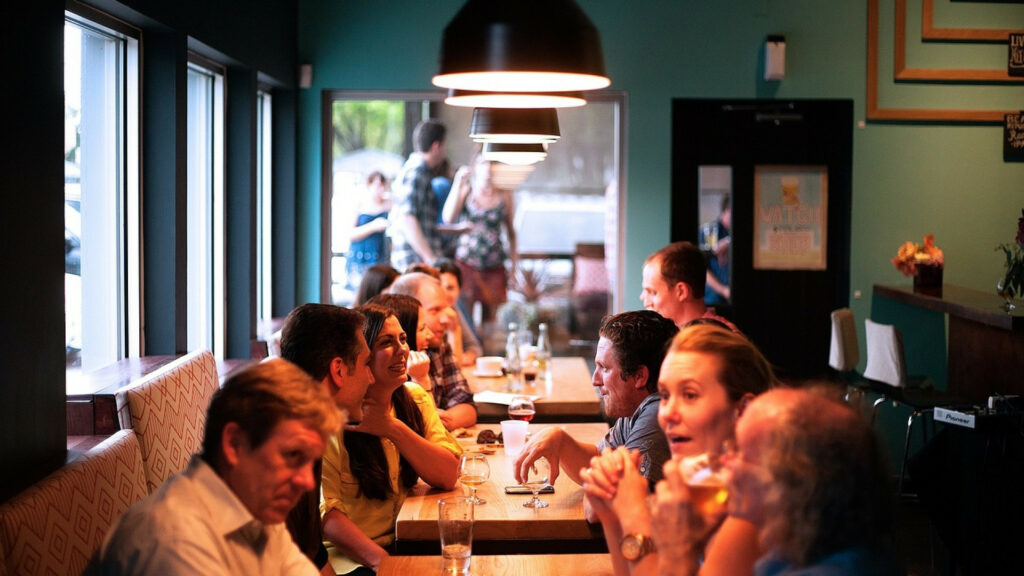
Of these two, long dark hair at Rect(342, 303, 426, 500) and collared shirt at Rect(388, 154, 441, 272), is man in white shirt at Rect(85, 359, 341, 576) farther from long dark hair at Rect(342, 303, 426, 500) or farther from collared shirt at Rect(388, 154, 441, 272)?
collared shirt at Rect(388, 154, 441, 272)

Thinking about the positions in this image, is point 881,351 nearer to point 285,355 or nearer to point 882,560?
point 285,355

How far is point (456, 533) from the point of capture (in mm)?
2533

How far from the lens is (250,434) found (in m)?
1.75

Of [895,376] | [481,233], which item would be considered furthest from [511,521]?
[481,233]

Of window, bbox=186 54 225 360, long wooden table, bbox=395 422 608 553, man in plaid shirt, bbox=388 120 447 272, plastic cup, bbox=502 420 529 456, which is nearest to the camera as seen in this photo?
long wooden table, bbox=395 422 608 553

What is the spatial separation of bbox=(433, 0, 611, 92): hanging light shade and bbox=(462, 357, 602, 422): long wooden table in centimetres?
257

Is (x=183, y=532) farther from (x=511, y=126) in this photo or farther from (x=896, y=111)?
(x=896, y=111)

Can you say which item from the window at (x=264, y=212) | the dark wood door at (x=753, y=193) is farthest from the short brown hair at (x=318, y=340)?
the dark wood door at (x=753, y=193)

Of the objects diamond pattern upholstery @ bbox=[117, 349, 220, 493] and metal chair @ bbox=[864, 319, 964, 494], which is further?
metal chair @ bbox=[864, 319, 964, 494]

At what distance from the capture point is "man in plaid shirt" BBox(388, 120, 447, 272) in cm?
783

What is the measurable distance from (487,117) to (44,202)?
159 cm

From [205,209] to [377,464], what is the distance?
2.88 metres

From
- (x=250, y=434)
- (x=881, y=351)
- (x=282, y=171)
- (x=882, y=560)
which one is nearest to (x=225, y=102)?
(x=282, y=171)

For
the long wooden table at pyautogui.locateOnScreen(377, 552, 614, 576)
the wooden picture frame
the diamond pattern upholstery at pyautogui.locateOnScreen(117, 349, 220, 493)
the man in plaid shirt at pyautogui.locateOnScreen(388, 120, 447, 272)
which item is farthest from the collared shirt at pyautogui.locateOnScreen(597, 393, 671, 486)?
the man in plaid shirt at pyautogui.locateOnScreen(388, 120, 447, 272)
